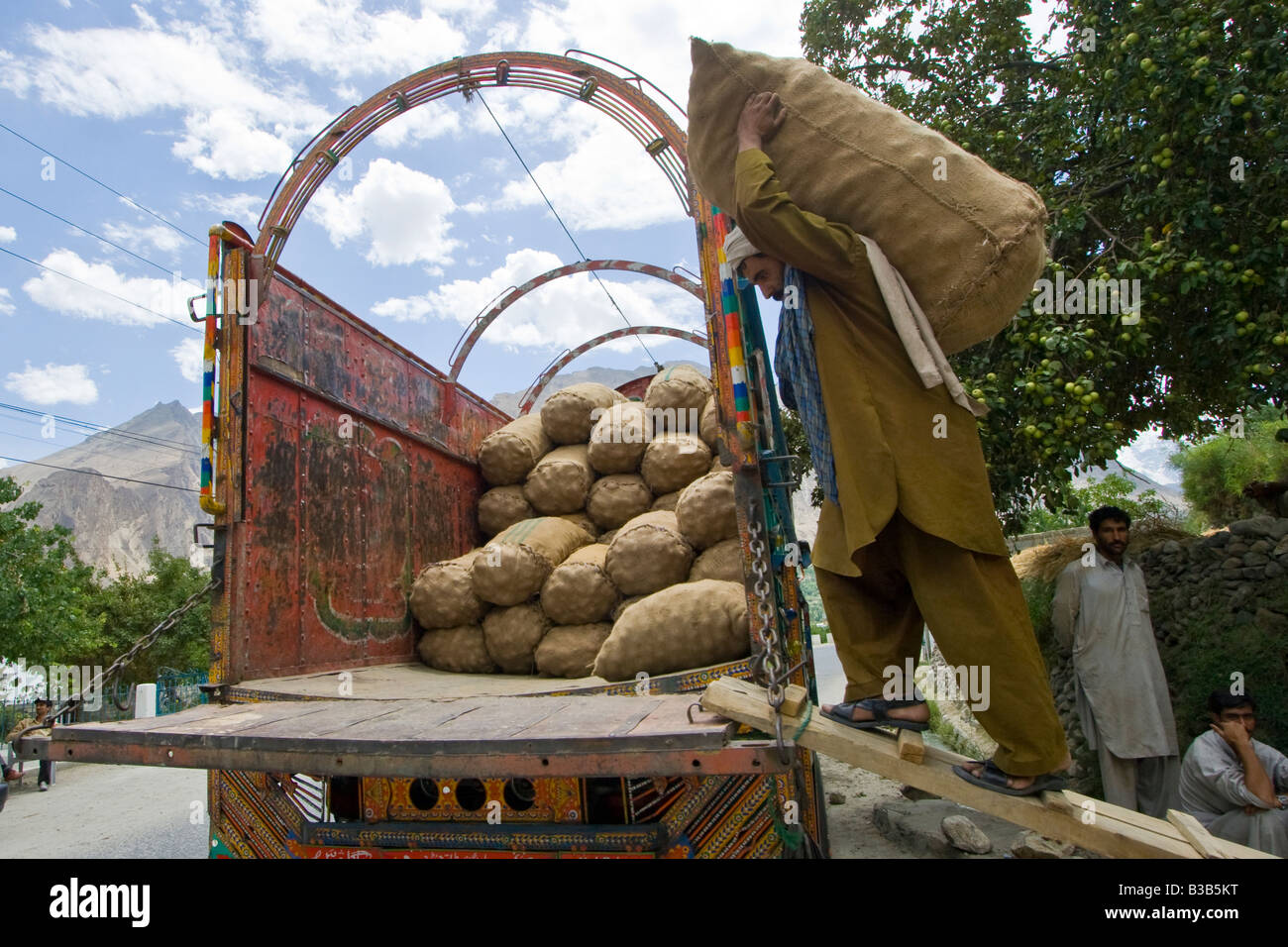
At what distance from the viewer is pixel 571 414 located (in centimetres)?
538

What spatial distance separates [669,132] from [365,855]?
10.7ft

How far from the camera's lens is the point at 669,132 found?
3.67 metres

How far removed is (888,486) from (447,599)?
116 inches

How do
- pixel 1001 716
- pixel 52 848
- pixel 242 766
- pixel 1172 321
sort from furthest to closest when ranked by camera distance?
pixel 52 848, pixel 1172 321, pixel 242 766, pixel 1001 716

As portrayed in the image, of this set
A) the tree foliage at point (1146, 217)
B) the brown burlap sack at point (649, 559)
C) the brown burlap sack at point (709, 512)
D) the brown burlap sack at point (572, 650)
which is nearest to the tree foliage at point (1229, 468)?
the tree foliage at point (1146, 217)

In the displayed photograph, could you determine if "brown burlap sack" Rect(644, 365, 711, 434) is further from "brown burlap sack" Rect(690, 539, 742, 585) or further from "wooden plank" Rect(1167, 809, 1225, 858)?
"wooden plank" Rect(1167, 809, 1225, 858)

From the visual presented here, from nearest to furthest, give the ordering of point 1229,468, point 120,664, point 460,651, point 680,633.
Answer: point 680,633 → point 120,664 → point 460,651 → point 1229,468

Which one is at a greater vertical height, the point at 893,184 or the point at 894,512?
the point at 893,184

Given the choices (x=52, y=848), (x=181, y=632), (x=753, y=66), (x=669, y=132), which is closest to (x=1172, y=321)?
(x=669, y=132)

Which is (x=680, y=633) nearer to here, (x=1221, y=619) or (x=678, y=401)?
(x=678, y=401)

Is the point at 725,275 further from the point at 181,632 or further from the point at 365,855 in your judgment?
the point at 181,632

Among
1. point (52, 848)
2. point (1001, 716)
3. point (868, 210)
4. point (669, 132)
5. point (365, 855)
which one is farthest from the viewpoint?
point (52, 848)

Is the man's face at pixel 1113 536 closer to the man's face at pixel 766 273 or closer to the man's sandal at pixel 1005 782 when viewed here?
the man's sandal at pixel 1005 782

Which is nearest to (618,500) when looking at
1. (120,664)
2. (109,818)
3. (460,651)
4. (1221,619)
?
(460,651)
